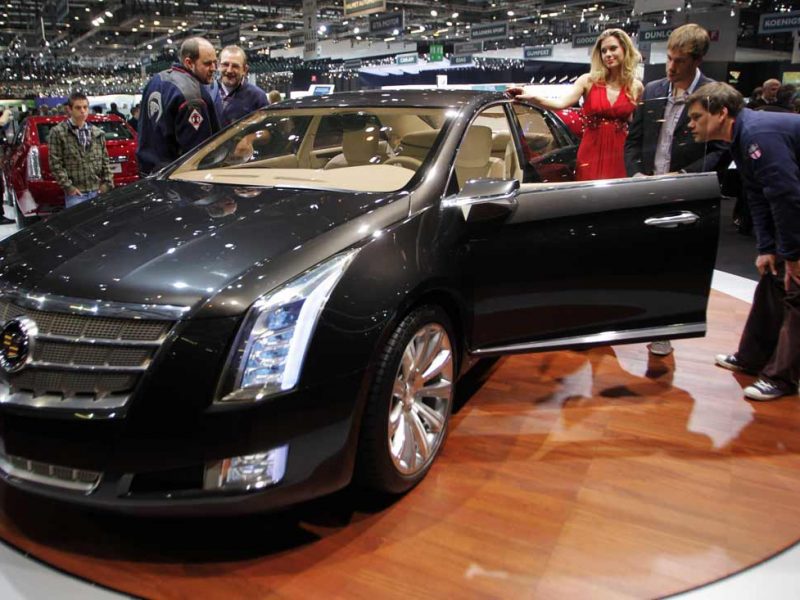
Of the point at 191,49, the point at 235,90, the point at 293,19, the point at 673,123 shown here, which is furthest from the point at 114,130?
the point at 293,19

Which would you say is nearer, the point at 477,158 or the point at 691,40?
the point at 477,158

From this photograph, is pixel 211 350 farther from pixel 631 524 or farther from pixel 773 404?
pixel 773 404

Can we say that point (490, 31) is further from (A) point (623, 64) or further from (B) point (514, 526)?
(B) point (514, 526)

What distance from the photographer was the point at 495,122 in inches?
123

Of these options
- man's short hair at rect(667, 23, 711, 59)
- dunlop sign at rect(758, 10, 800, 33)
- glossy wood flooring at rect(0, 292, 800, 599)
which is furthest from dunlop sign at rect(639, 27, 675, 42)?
glossy wood flooring at rect(0, 292, 800, 599)

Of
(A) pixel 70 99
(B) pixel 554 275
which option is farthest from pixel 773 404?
(A) pixel 70 99

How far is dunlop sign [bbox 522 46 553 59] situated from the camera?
2462 centimetres

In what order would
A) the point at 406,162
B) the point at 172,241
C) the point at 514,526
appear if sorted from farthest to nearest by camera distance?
the point at 406,162
the point at 514,526
the point at 172,241

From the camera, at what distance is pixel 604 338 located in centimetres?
281

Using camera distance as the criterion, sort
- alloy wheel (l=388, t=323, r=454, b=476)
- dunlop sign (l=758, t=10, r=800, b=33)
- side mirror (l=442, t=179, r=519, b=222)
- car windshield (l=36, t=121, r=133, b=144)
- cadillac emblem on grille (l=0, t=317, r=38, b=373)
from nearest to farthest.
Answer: cadillac emblem on grille (l=0, t=317, r=38, b=373) → alloy wheel (l=388, t=323, r=454, b=476) → side mirror (l=442, t=179, r=519, b=222) → car windshield (l=36, t=121, r=133, b=144) → dunlop sign (l=758, t=10, r=800, b=33)

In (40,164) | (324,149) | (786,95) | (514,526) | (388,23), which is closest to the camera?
(514,526)

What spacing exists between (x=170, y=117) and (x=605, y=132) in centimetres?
242

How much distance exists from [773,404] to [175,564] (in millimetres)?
2584

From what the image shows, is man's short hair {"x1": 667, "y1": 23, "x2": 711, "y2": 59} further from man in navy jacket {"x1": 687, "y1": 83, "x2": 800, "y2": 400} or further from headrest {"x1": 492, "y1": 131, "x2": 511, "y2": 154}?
headrest {"x1": 492, "y1": 131, "x2": 511, "y2": 154}
